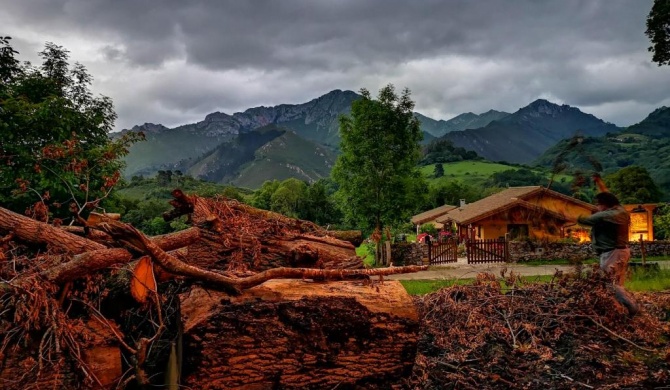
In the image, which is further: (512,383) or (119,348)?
(512,383)

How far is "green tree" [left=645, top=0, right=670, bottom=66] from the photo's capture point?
68.2 feet

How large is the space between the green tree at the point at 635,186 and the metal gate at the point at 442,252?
26690 millimetres

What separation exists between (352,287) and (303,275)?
59 cm

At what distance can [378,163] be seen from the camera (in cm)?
2622

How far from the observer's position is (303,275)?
186 inches

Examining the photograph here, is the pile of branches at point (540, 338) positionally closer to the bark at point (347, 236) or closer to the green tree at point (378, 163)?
the bark at point (347, 236)

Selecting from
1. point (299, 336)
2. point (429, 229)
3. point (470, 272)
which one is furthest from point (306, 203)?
point (299, 336)

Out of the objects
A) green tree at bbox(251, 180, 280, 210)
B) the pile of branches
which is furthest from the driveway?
green tree at bbox(251, 180, 280, 210)

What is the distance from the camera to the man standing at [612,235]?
6.70 meters

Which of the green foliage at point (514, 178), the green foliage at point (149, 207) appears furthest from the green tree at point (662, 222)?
the green foliage at point (514, 178)

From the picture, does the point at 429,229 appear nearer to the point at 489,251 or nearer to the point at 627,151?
the point at 489,251

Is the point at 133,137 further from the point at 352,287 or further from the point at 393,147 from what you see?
the point at 393,147

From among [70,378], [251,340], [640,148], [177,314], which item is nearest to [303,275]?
[251,340]

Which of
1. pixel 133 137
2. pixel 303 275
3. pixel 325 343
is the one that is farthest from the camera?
pixel 133 137
